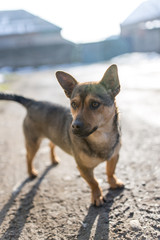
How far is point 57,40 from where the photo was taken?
36.9 meters

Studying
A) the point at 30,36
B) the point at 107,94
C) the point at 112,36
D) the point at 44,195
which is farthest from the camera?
the point at 112,36

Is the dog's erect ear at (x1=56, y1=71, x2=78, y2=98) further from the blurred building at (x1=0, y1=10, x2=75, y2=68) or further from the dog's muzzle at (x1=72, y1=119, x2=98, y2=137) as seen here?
the blurred building at (x1=0, y1=10, x2=75, y2=68)

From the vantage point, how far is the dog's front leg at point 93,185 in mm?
3229

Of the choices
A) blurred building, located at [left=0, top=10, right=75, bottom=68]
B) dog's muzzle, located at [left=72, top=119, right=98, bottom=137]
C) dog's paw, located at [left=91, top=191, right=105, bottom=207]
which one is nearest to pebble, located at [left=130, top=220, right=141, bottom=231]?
dog's paw, located at [left=91, top=191, right=105, bottom=207]

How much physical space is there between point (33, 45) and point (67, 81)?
35863 millimetres

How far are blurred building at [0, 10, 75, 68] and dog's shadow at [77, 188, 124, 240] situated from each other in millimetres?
34404

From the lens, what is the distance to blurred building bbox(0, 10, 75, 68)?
36.2 metres

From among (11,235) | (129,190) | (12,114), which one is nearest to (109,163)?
(129,190)

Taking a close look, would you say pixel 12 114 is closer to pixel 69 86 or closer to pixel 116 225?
pixel 69 86

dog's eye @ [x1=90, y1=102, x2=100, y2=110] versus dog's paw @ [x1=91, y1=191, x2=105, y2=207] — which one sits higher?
dog's eye @ [x1=90, y1=102, x2=100, y2=110]

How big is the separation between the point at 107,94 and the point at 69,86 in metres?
0.64

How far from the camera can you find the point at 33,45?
3703 centimetres

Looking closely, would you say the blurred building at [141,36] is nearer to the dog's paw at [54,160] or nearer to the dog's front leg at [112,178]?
the dog's paw at [54,160]

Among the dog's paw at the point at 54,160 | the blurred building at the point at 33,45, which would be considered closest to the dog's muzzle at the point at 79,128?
the dog's paw at the point at 54,160
